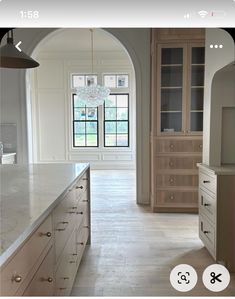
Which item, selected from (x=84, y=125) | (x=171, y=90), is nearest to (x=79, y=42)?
(x=84, y=125)

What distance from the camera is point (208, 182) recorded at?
2473 mm

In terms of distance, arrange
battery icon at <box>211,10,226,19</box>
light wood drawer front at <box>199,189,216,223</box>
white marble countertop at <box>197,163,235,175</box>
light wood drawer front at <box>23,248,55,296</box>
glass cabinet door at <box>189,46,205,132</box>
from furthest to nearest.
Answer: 1. glass cabinet door at <box>189,46,205,132</box>
2. light wood drawer front at <box>199,189,216,223</box>
3. white marble countertop at <box>197,163,235,175</box>
4. light wood drawer front at <box>23,248,55,296</box>
5. battery icon at <box>211,10,226,19</box>

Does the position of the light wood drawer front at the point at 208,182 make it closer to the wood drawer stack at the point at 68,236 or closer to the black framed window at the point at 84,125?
the wood drawer stack at the point at 68,236

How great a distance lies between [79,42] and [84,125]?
7.16ft

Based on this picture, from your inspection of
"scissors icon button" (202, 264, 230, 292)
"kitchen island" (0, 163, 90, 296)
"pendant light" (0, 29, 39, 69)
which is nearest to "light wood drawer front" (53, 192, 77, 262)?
"kitchen island" (0, 163, 90, 296)

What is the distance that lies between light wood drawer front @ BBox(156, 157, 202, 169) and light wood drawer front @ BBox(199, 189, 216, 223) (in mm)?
1123

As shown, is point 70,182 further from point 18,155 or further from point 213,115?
point 18,155

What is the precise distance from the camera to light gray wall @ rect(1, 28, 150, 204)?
391 centimetres

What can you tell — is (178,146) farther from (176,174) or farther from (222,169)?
(222,169)

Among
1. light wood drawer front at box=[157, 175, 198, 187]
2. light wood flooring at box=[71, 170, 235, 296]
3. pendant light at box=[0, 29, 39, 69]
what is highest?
pendant light at box=[0, 29, 39, 69]

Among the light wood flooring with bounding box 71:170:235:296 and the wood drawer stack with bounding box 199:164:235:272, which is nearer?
the light wood flooring with bounding box 71:170:235:296

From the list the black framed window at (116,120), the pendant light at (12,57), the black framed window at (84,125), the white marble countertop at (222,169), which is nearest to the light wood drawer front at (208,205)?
the white marble countertop at (222,169)

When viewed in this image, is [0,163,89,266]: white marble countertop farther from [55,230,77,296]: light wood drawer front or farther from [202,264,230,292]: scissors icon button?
[202,264,230,292]: scissors icon button

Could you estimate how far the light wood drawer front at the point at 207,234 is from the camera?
7.82 feet
